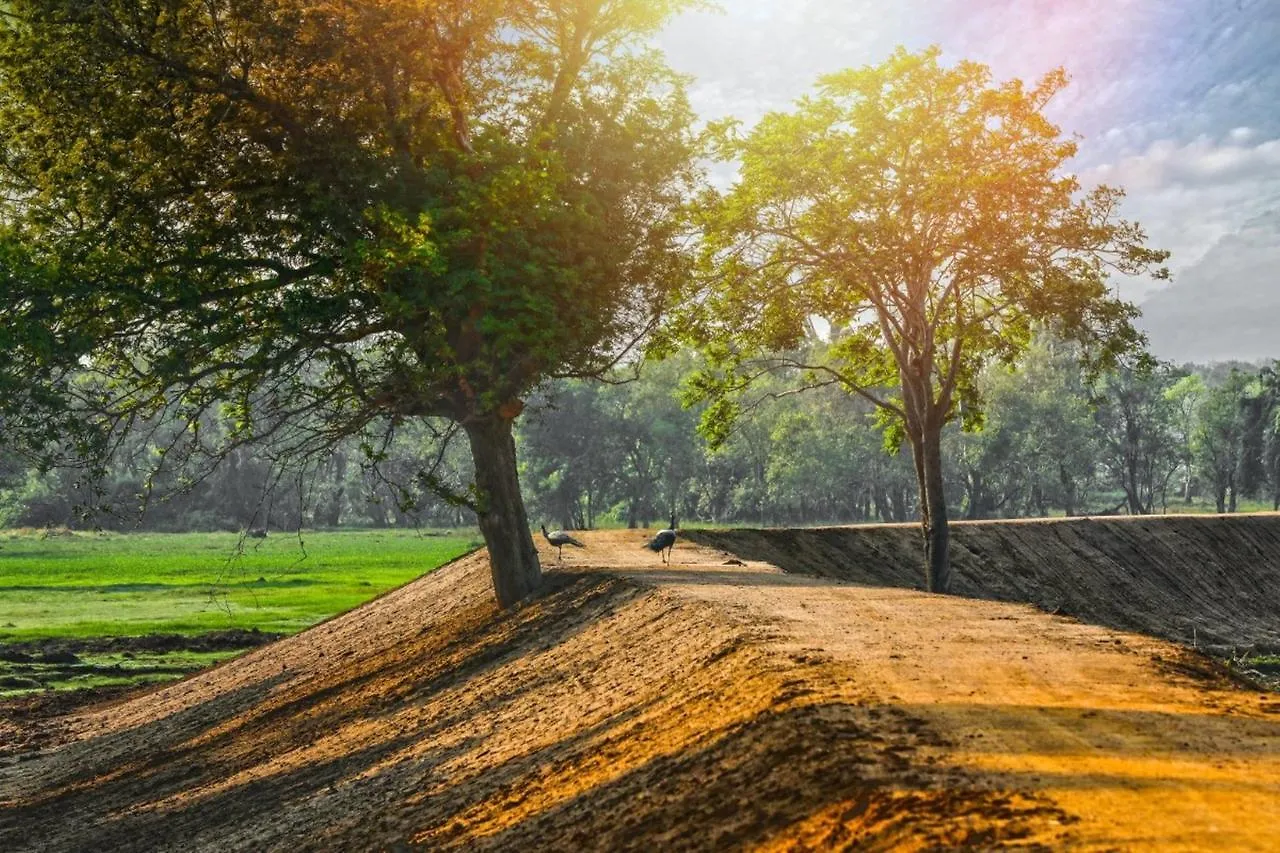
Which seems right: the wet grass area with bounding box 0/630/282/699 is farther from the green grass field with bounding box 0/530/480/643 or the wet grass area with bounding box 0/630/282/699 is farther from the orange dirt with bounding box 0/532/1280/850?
the orange dirt with bounding box 0/532/1280/850

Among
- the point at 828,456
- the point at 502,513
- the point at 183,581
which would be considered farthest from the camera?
the point at 828,456

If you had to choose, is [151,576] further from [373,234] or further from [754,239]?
[373,234]

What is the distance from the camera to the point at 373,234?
20.6 m

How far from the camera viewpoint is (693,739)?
11367 mm

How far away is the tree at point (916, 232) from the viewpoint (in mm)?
28266

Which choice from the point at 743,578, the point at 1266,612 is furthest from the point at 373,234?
the point at 1266,612

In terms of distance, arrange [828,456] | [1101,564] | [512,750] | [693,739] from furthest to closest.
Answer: [828,456]
[1101,564]
[512,750]
[693,739]

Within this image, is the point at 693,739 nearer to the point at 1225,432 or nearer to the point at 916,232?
the point at 916,232

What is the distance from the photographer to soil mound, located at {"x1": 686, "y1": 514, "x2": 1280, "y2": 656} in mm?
35219

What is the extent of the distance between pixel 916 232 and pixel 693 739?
2010cm

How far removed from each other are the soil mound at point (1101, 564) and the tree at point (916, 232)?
4.49 meters

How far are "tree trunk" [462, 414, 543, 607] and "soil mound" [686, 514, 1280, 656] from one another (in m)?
8.94

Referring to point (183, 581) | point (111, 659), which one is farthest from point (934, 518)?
point (183, 581)

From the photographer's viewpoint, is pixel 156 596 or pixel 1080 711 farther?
pixel 156 596
